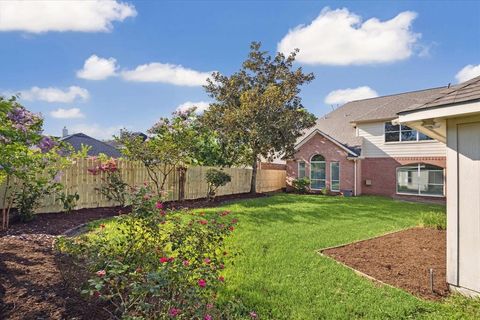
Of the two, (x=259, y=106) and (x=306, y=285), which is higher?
(x=259, y=106)

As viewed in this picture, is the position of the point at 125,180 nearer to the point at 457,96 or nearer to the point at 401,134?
the point at 457,96

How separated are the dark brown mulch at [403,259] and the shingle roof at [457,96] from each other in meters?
2.74

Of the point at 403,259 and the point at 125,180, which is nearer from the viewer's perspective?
the point at 403,259

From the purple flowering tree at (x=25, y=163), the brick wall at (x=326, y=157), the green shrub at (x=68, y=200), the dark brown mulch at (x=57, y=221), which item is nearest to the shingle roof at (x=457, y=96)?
the dark brown mulch at (x=57, y=221)

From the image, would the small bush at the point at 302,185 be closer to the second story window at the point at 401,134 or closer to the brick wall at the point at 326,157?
the brick wall at the point at 326,157

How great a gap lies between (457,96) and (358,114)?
64.4ft

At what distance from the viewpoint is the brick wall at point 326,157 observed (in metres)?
19.8

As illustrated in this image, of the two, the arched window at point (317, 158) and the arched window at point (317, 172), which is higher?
the arched window at point (317, 158)

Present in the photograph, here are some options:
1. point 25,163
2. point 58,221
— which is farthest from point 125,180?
point 25,163

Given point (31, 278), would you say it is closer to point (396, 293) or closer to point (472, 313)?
point (396, 293)

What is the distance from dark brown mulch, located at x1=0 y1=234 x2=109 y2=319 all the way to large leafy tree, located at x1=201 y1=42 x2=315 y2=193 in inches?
496

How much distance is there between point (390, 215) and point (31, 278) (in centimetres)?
1120

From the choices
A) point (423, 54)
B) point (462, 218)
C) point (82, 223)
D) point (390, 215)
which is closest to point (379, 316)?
point (462, 218)

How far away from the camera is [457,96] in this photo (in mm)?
4594
